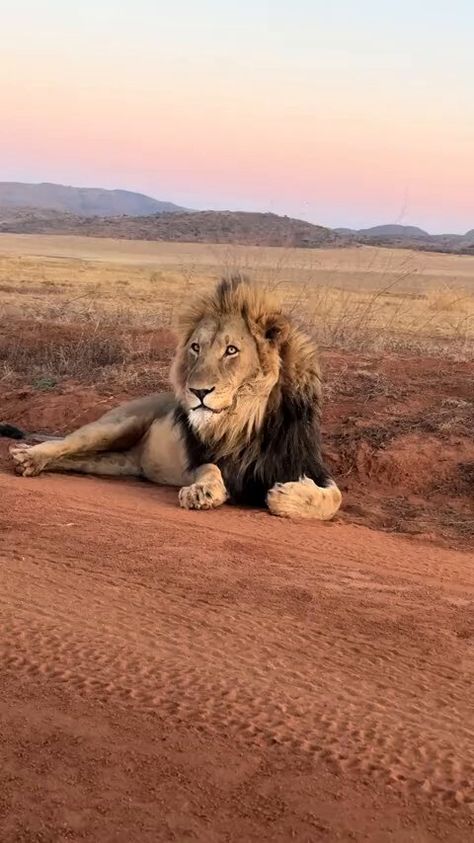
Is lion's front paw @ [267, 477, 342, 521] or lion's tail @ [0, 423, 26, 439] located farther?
lion's tail @ [0, 423, 26, 439]

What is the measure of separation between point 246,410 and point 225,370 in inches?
14.3

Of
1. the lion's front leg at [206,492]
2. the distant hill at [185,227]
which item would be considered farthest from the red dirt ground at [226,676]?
the distant hill at [185,227]

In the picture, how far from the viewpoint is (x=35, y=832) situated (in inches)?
97.4

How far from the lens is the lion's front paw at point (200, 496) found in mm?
6570

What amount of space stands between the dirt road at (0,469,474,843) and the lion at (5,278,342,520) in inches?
45.7

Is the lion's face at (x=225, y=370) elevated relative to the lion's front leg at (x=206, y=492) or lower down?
elevated

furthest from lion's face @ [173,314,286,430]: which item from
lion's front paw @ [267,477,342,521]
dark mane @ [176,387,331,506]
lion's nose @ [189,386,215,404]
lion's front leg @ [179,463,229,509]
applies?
lion's front paw @ [267,477,342,521]

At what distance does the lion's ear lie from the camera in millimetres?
7008

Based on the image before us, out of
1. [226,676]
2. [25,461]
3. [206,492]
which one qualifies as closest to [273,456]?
[206,492]

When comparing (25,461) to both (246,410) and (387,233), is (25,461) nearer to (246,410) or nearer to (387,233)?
(246,410)

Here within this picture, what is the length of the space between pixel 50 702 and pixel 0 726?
0.21 metres

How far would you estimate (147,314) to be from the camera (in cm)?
1816

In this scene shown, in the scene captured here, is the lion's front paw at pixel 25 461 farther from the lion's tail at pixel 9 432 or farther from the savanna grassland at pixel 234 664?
the lion's tail at pixel 9 432

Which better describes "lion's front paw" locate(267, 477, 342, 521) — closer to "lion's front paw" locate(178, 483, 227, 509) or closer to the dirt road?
"lion's front paw" locate(178, 483, 227, 509)
